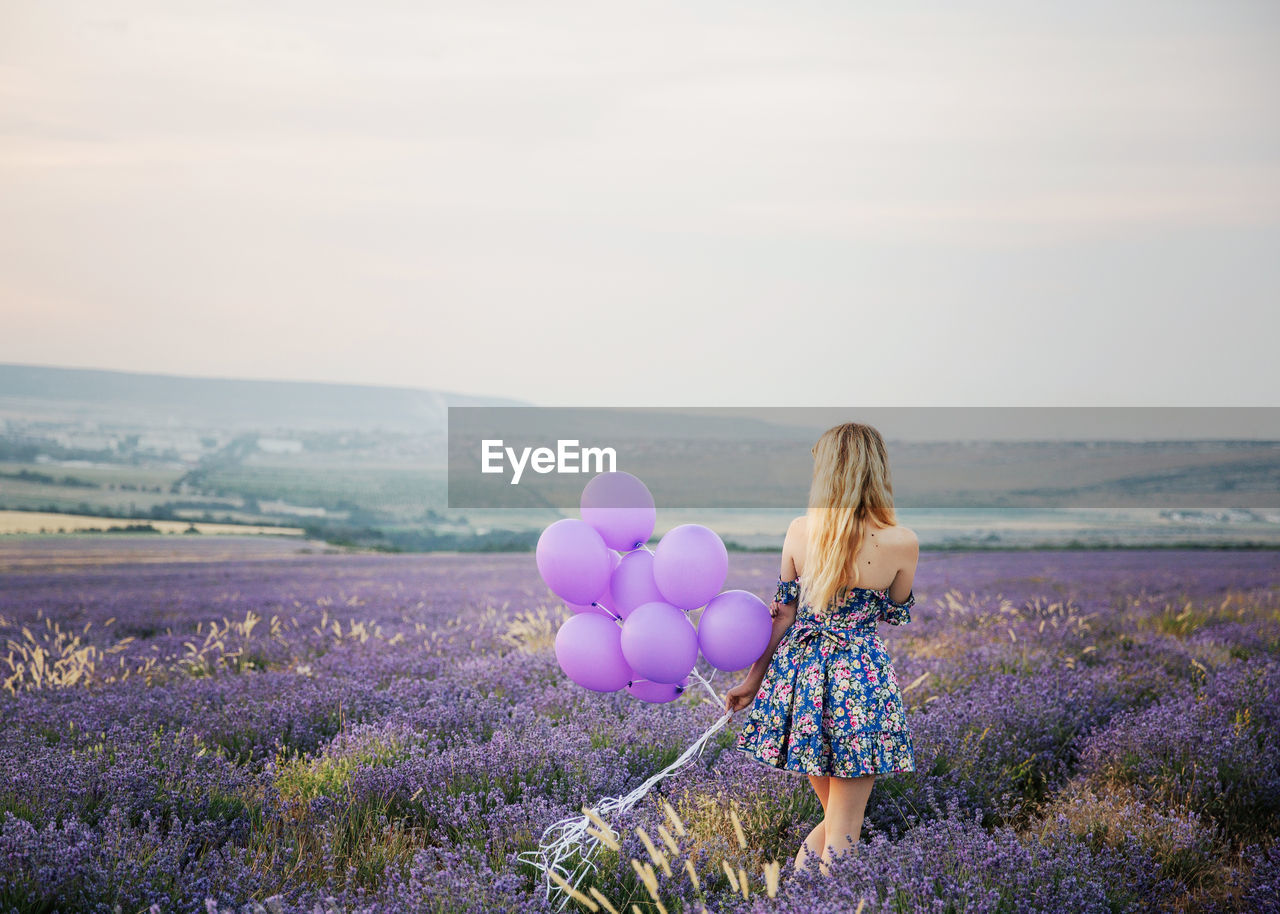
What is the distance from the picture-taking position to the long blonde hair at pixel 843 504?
122 inches

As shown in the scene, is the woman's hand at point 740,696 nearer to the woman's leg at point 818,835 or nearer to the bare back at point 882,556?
the woman's leg at point 818,835

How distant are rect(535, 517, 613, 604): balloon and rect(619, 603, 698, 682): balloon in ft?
0.74

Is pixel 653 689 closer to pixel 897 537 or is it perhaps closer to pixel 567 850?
pixel 567 850

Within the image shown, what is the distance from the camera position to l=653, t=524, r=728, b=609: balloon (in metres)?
3.44

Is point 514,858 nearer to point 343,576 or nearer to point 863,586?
point 863,586

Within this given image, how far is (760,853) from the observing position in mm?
3348

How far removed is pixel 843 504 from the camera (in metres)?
3.11

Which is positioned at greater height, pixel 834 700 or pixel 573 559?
pixel 573 559

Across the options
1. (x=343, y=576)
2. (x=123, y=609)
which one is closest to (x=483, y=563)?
(x=343, y=576)

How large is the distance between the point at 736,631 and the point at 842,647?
1.31ft

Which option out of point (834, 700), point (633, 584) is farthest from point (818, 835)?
point (633, 584)

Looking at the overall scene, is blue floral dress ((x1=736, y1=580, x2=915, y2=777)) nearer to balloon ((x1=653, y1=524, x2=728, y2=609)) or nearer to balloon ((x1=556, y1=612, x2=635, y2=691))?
balloon ((x1=653, y1=524, x2=728, y2=609))

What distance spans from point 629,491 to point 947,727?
224 centimetres

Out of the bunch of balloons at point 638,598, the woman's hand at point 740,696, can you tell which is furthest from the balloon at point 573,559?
the woman's hand at point 740,696
